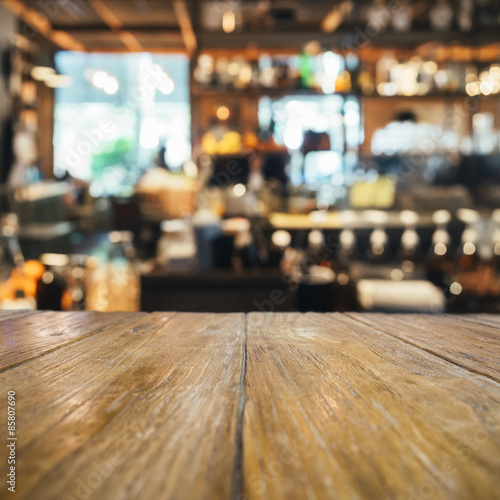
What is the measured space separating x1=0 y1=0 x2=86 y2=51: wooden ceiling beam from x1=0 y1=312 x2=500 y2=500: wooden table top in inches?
250

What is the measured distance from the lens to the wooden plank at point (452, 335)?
2.11 ft

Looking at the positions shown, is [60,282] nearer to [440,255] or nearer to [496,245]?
[440,255]

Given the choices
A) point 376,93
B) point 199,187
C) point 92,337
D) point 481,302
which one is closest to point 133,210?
point 199,187

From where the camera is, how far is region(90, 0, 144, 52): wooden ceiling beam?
21.2 feet

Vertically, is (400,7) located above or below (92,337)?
above

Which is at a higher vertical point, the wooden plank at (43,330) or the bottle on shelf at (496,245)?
the bottle on shelf at (496,245)

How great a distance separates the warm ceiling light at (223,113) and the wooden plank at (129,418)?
4.83 metres

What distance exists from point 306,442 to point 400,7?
16.5 ft

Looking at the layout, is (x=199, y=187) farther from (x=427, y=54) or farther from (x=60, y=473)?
(x=60, y=473)

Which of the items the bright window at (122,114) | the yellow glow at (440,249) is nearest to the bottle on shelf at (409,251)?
the yellow glow at (440,249)

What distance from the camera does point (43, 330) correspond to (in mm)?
804

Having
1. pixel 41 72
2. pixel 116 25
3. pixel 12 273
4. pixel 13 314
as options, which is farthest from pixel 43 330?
pixel 41 72

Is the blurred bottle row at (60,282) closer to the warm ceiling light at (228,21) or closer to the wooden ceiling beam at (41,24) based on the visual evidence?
the warm ceiling light at (228,21)

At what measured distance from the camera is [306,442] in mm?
410
